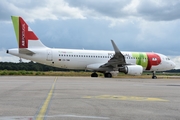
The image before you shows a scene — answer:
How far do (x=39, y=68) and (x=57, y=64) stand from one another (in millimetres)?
47616

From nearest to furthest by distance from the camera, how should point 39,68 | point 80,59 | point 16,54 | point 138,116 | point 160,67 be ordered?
1. point 138,116
2. point 16,54
3. point 80,59
4. point 160,67
5. point 39,68

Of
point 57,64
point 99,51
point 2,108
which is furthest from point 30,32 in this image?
point 2,108

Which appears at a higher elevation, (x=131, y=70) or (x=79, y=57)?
(x=79, y=57)

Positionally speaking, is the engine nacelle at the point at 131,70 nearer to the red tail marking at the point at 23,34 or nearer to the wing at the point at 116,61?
the wing at the point at 116,61

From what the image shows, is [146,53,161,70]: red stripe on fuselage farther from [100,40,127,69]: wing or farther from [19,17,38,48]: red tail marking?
[19,17,38,48]: red tail marking

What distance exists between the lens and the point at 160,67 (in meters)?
39.9

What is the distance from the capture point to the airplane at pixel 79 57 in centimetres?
3456

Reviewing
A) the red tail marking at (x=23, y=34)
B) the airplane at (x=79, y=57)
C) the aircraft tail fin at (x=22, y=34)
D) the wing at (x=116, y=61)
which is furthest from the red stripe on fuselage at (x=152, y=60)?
the red tail marking at (x=23, y=34)

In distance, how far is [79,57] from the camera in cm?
3662

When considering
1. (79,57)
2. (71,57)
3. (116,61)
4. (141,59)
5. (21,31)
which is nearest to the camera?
(21,31)

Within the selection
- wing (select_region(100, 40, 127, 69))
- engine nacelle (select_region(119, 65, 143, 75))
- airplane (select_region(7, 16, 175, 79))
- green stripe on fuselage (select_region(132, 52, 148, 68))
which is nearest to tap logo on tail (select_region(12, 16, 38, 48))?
airplane (select_region(7, 16, 175, 79))

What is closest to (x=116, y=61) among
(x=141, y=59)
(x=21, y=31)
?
(x=141, y=59)

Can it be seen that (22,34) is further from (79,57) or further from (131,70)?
(131,70)

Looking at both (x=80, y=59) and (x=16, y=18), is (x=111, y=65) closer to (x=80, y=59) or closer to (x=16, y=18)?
(x=80, y=59)
